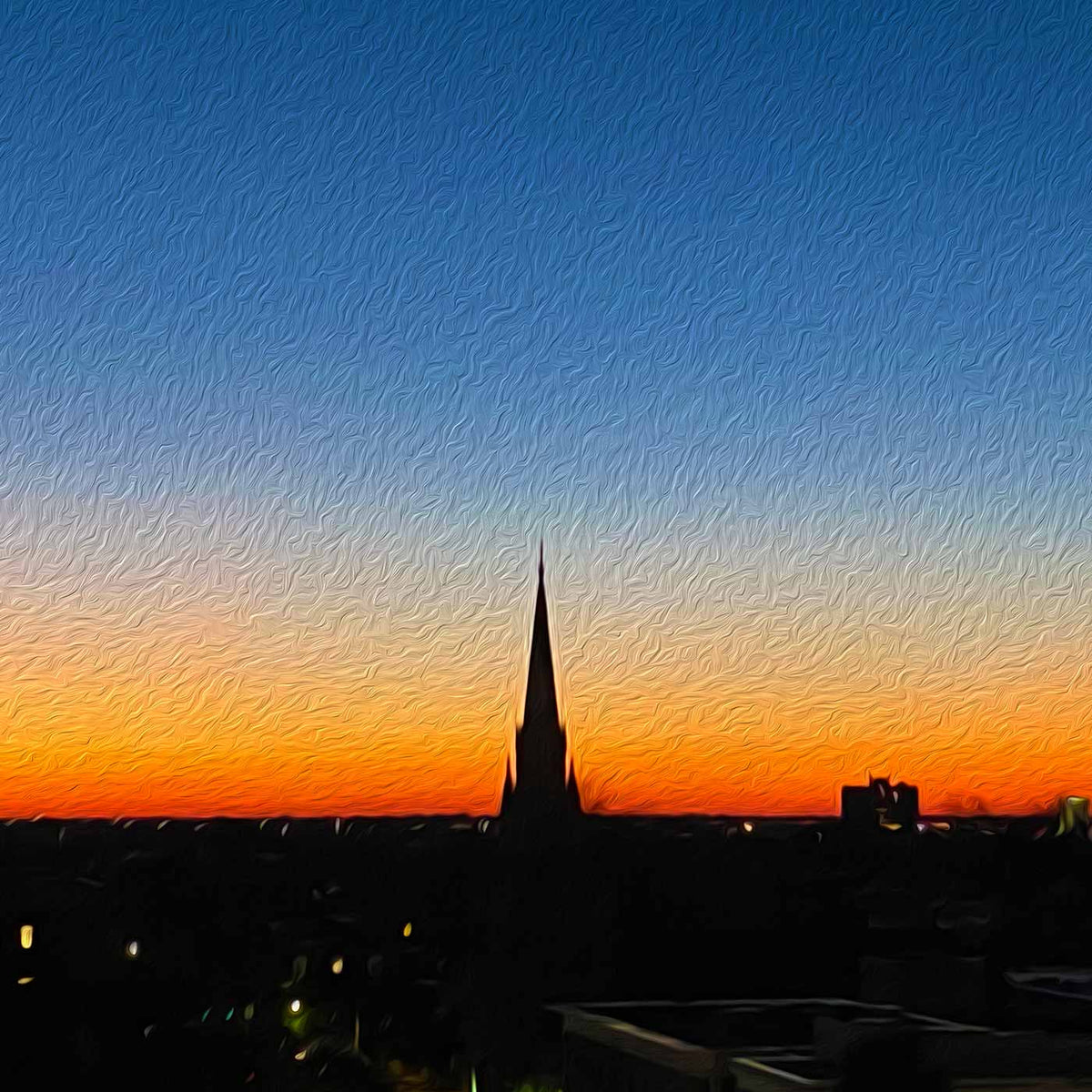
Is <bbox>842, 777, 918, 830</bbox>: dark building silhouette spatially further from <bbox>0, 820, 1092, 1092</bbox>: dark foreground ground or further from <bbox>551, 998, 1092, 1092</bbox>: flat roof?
<bbox>551, 998, 1092, 1092</bbox>: flat roof

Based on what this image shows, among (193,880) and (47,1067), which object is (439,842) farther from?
(47,1067)

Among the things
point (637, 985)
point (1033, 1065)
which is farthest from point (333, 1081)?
point (1033, 1065)

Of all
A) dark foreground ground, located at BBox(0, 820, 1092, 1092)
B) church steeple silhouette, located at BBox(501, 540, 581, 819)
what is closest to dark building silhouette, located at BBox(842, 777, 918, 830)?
dark foreground ground, located at BBox(0, 820, 1092, 1092)

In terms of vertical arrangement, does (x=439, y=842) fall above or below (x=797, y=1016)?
above

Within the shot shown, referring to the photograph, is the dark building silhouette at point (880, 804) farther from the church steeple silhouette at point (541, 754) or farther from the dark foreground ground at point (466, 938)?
the church steeple silhouette at point (541, 754)

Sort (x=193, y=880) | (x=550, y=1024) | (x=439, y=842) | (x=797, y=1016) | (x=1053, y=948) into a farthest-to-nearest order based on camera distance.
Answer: (x=439, y=842) < (x=193, y=880) < (x=1053, y=948) < (x=550, y=1024) < (x=797, y=1016)
